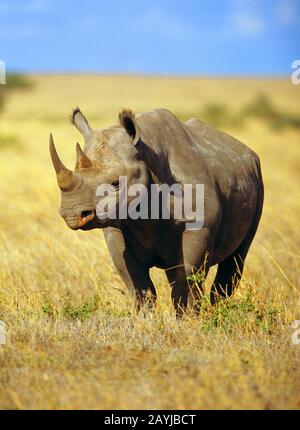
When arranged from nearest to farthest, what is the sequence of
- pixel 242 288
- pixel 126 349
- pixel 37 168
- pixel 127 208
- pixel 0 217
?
pixel 126 349 < pixel 127 208 < pixel 242 288 < pixel 0 217 < pixel 37 168

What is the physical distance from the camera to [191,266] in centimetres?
648

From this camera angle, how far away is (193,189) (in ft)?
21.0

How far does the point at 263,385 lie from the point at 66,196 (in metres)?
1.95

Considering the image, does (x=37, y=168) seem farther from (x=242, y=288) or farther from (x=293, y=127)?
(x=293, y=127)

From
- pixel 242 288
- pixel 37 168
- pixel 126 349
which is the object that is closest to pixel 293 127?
pixel 37 168

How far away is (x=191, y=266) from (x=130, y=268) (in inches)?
20.5

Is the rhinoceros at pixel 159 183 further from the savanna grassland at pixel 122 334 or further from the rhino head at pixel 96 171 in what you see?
the savanna grassland at pixel 122 334

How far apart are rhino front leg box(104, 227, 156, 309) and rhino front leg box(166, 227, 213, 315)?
0.76 ft

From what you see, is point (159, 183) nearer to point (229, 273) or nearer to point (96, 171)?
point (96, 171)

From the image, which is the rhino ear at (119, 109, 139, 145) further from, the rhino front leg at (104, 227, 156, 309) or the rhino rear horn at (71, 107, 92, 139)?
the rhino front leg at (104, 227, 156, 309)

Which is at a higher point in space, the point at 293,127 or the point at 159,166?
the point at 293,127

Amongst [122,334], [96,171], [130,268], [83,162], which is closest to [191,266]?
[130,268]

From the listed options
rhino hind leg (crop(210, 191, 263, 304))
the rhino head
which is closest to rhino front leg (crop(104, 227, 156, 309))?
the rhino head
